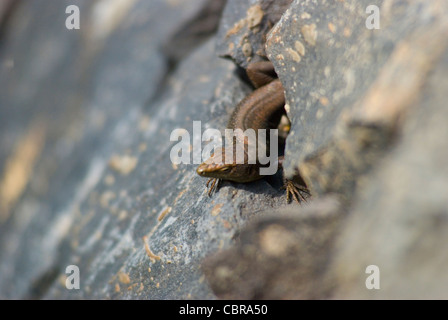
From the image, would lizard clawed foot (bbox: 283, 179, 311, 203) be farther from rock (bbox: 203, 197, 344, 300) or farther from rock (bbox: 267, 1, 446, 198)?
rock (bbox: 203, 197, 344, 300)

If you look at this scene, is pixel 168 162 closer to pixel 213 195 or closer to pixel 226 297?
pixel 213 195

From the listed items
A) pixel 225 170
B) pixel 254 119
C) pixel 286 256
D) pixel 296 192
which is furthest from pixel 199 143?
pixel 286 256

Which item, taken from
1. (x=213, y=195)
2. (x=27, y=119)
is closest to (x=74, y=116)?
(x=27, y=119)

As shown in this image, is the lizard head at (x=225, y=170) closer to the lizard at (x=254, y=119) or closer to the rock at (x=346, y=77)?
the lizard at (x=254, y=119)

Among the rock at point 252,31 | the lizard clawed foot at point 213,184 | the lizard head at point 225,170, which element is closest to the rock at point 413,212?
the lizard head at point 225,170

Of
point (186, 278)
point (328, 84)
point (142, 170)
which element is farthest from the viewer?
point (142, 170)

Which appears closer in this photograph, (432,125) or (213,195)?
(432,125)

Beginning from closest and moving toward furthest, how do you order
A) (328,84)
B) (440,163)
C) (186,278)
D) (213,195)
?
(440,163) → (328,84) → (186,278) → (213,195)
